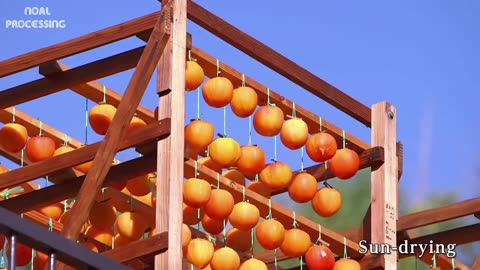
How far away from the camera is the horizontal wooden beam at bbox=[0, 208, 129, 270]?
9445 millimetres

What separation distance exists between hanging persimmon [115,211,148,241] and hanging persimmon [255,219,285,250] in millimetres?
992

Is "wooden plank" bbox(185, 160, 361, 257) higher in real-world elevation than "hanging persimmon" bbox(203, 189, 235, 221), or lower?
higher

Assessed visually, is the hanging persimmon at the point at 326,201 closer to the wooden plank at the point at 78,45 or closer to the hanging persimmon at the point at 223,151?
the hanging persimmon at the point at 223,151

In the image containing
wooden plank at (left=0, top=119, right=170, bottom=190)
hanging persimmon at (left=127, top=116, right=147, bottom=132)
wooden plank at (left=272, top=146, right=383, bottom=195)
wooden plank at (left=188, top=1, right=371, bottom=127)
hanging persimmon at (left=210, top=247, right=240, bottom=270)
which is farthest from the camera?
wooden plank at (left=272, top=146, right=383, bottom=195)

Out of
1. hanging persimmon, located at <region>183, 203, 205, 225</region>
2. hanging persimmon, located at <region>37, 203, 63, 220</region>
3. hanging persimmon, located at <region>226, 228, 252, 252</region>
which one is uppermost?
hanging persimmon, located at <region>37, 203, 63, 220</region>

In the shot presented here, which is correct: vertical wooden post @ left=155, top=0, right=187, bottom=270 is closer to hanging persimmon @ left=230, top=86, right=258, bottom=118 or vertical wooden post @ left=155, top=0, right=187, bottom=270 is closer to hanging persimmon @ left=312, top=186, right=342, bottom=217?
hanging persimmon @ left=230, top=86, right=258, bottom=118

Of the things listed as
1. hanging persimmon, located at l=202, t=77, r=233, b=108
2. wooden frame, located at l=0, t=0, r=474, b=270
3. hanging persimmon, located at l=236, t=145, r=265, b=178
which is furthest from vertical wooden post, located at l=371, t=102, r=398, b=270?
hanging persimmon, located at l=202, t=77, r=233, b=108

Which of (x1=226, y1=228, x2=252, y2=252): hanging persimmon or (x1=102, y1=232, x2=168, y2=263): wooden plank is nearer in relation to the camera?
(x1=102, y1=232, x2=168, y2=263): wooden plank

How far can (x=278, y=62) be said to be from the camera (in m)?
14.3

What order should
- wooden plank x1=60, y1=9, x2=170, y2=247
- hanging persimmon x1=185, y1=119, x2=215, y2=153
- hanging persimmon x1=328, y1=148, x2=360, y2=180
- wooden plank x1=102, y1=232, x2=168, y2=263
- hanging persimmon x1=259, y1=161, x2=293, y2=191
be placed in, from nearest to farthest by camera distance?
wooden plank x1=60, y1=9, x2=170, y2=247 → wooden plank x1=102, y1=232, x2=168, y2=263 → hanging persimmon x1=185, y1=119, x2=215, y2=153 → hanging persimmon x1=259, y1=161, x2=293, y2=191 → hanging persimmon x1=328, y1=148, x2=360, y2=180

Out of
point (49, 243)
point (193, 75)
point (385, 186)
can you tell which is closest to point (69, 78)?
point (193, 75)

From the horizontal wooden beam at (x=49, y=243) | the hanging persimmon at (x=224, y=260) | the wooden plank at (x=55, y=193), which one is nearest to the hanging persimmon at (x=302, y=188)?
the hanging persimmon at (x=224, y=260)

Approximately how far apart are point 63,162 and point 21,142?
1535mm

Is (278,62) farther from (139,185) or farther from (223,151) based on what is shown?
(139,185)
